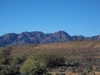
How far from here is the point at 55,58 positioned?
41.9 m

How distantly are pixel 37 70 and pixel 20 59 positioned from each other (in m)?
22.0

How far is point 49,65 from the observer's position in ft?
133

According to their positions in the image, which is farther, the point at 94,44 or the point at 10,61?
the point at 94,44

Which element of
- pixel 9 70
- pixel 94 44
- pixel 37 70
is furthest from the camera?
pixel 94 44

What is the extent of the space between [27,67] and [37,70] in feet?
14.1

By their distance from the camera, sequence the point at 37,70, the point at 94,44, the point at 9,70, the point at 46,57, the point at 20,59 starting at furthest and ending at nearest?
the point at 94,44
the point at 20,59
the point at 46,57
the point at 9,70
the point at 37,70

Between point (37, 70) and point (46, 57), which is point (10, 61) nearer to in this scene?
point (46, 57)

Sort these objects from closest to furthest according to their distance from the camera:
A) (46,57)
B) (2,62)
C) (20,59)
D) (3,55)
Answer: (46,57), (2,62), (20,59), (3,55)

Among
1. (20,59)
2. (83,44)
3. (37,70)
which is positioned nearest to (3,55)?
A: (20,59)

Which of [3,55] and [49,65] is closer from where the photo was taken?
[49,65]

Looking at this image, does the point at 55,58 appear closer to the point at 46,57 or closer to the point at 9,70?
the point at 46,57

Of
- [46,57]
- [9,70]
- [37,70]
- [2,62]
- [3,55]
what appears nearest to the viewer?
[37,70]

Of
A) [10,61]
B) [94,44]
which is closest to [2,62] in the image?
[10,61]

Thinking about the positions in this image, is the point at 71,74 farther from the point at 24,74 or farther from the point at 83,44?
the point at 83,44
